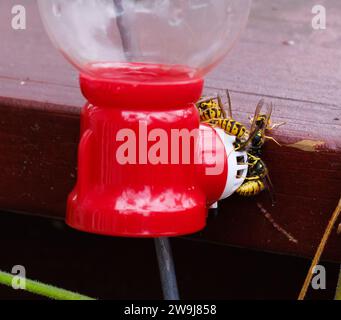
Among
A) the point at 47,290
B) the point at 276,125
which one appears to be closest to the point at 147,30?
the point at 276,125

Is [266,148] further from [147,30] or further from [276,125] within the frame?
[147,30]

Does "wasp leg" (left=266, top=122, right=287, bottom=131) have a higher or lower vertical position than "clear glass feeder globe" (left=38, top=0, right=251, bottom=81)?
lower

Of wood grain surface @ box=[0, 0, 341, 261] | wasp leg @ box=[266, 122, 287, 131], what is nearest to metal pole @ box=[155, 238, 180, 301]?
wood grain surface @ box=[0, 0, 341, 261]

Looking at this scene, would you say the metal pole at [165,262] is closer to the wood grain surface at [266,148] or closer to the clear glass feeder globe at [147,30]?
the wood grain surface at [266,148]

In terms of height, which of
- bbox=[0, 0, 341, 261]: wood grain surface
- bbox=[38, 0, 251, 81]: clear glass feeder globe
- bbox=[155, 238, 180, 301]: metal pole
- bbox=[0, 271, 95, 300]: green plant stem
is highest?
bbox=[38, 0, 251, 81]: clear glass feeder globe

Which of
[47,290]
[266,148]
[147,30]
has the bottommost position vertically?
[47,290]

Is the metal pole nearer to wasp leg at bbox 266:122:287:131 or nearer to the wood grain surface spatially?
the wood grain surface
